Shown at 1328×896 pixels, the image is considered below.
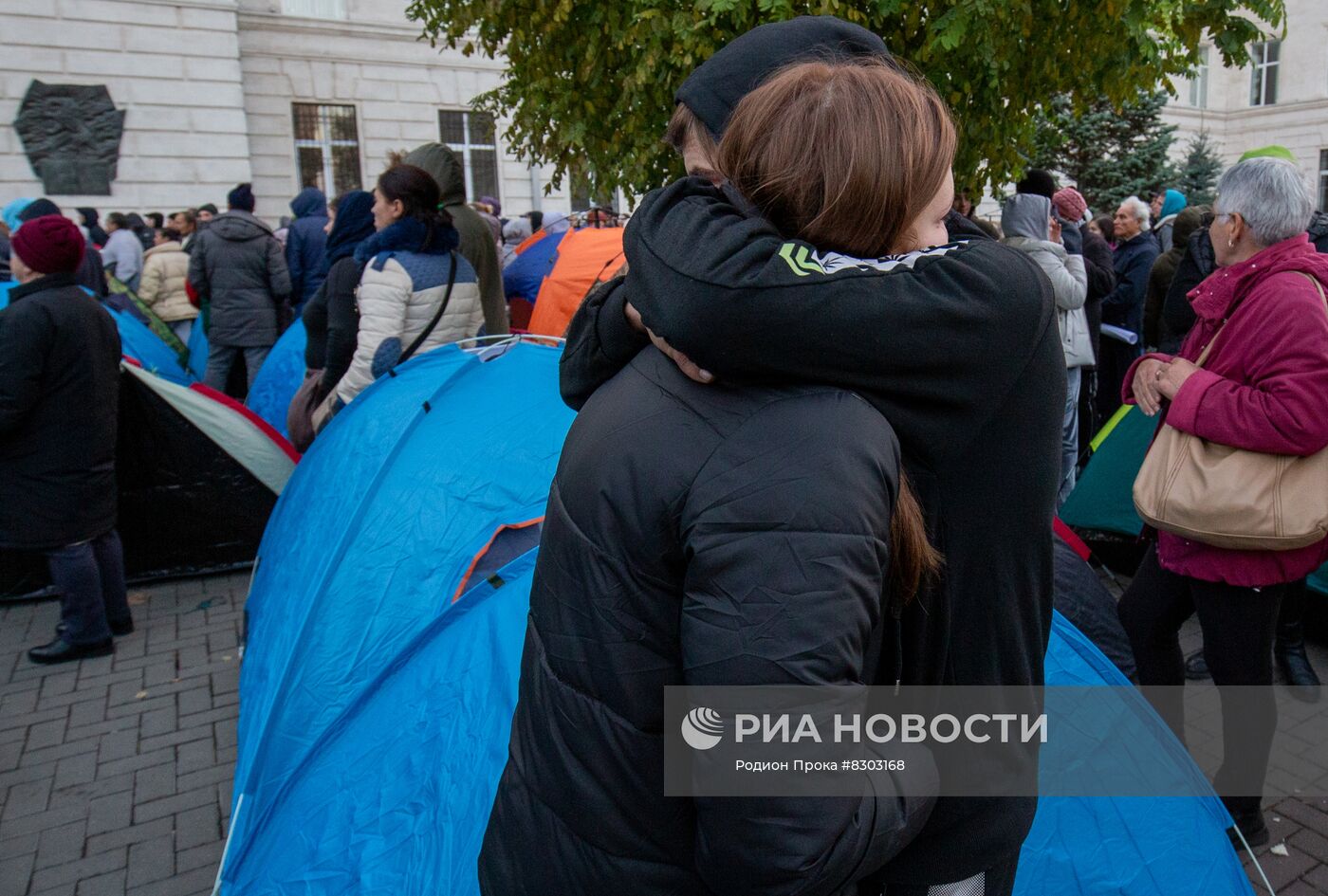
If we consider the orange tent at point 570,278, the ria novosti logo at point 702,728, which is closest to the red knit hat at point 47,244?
the orange tent at point 570,278

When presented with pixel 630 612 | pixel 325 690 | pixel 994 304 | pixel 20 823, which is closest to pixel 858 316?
pixel 994 304

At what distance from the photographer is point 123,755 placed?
11.6ft

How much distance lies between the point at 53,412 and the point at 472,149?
14.4m

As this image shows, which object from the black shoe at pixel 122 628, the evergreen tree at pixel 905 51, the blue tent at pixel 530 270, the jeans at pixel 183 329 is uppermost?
the evergreen tree at pixel 905 51

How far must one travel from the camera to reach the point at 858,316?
0.92 metres

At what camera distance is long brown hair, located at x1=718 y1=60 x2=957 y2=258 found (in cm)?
96

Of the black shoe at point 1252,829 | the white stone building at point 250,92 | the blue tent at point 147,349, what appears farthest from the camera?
the white stone building at point 250,92

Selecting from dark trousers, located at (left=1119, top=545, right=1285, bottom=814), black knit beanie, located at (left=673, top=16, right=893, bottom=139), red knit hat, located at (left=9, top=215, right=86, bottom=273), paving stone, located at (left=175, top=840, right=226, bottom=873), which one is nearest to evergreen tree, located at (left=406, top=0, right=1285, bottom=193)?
dark trousers, located at (left=1119, top=545, right=1285, bottom=814)

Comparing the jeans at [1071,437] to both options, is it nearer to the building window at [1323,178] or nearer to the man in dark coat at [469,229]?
the man in dark coat at [469,229]

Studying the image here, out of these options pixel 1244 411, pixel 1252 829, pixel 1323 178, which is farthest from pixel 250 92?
pixel 1323 178

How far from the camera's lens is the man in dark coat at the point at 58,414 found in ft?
12.6

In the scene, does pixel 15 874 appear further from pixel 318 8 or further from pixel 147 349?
pixel 318 8

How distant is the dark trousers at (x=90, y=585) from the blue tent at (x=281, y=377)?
171 centimetres

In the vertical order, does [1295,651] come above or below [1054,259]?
below
